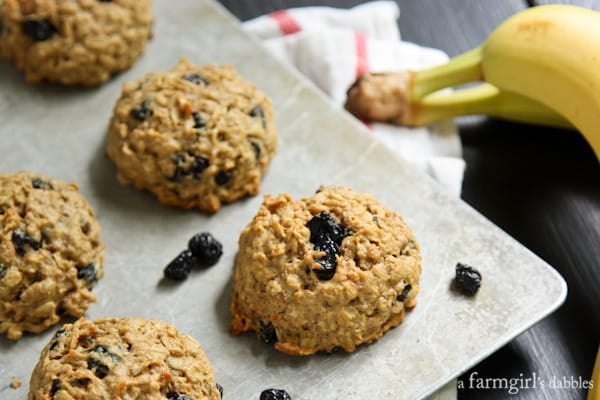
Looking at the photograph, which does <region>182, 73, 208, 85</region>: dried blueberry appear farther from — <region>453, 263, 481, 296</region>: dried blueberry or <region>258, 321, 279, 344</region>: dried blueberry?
<region>453, 263, 481, 296</region>: dried blueberry

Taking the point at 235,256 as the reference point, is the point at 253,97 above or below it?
above

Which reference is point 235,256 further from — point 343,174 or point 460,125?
point 460,125

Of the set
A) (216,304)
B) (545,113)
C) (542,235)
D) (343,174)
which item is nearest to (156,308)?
(216,304)

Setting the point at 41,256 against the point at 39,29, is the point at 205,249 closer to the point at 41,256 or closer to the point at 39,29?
the point at 41,256

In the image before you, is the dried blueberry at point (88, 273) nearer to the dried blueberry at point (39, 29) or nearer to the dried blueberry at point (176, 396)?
the dried blueberry at point (176, 396)

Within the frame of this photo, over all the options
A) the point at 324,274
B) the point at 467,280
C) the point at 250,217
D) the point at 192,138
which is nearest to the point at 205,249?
the point at 250,217

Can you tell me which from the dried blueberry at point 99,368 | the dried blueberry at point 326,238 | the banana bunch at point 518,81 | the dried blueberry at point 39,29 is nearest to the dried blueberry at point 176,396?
the dried blueberry at point 99,368

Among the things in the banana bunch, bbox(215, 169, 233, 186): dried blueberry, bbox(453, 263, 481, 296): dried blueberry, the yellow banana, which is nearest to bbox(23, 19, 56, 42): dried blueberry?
bbox(215, 169, 233, 186): dried blueberry
